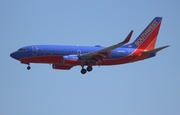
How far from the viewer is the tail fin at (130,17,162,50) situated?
8406 cm

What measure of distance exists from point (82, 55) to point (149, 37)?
15239mm

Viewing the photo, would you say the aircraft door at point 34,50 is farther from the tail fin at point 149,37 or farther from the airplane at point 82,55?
the tail fin at point 149,37

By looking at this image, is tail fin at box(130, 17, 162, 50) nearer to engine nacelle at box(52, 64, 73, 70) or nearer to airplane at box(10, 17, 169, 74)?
airplane at box(10, 17, 169, 74)

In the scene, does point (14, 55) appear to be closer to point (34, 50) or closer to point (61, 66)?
point (34, 50)

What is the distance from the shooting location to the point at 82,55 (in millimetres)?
76688

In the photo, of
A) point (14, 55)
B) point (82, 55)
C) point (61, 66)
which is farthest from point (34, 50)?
point (82, 55)

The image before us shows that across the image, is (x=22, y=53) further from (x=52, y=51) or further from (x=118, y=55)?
(x=118, y=55)

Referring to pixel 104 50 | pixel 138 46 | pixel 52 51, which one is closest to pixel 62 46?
pixel 52 51

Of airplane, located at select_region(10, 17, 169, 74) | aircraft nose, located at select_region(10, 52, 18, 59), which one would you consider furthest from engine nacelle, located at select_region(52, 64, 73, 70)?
aircraft nose, located at select_region(10, 52, 18, 59)

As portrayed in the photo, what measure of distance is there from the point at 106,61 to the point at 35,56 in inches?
481

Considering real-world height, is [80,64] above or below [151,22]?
below

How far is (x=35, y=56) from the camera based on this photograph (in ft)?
255

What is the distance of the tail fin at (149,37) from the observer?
84062 mm

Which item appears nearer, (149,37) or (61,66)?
(61,66)
